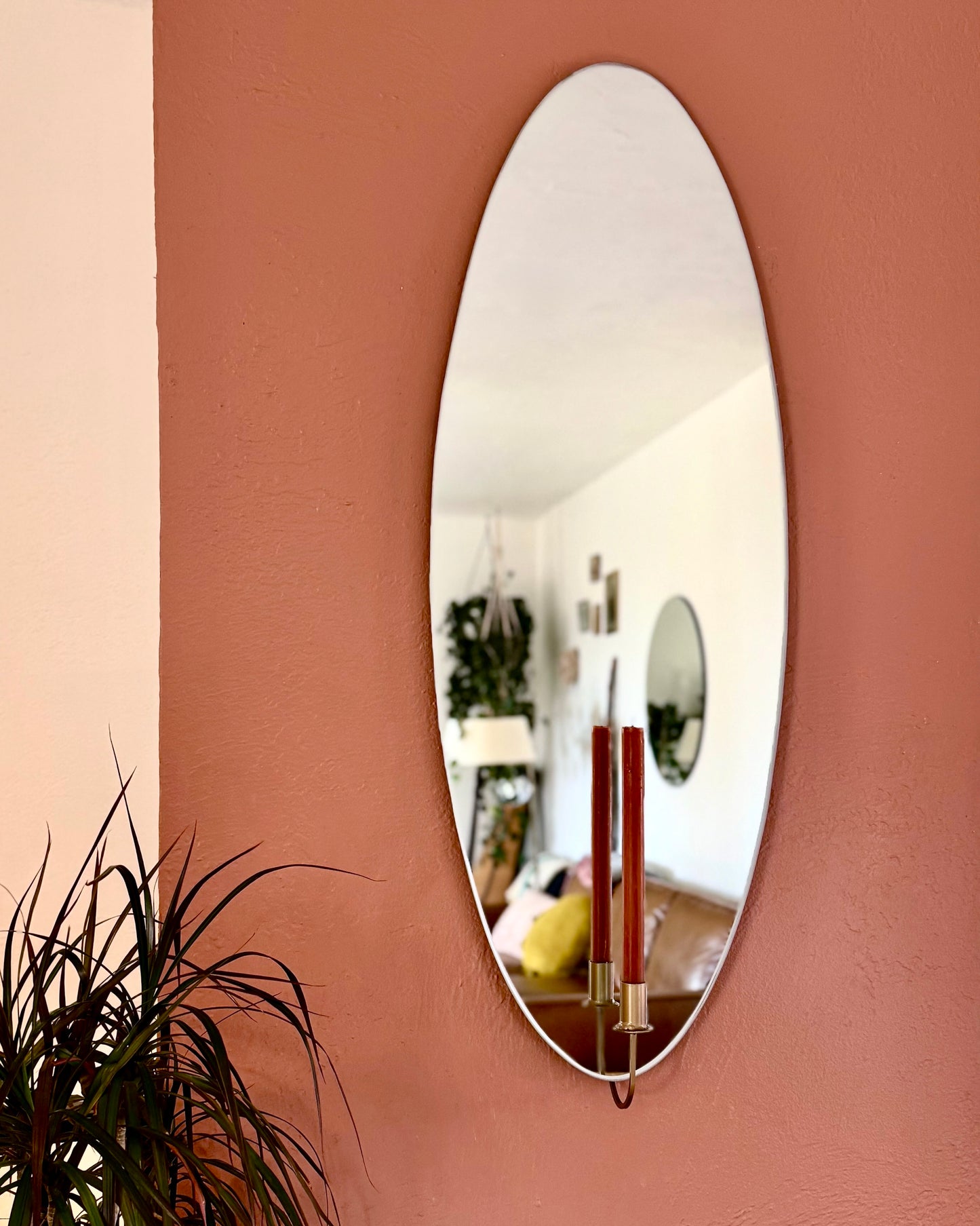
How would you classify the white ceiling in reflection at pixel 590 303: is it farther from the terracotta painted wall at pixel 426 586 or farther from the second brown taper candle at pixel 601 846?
the second brown taper candle at pixel 601 846

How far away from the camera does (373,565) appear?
114 centimetres

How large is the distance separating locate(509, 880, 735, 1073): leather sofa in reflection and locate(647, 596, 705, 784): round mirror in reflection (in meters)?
0.14

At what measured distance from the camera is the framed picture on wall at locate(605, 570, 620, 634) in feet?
3.84

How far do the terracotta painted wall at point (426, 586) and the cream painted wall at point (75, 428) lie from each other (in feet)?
0.10

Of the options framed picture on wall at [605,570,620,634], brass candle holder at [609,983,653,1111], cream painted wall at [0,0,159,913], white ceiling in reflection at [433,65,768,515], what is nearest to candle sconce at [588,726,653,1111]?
brass candle holder at [609,983,653,1111]

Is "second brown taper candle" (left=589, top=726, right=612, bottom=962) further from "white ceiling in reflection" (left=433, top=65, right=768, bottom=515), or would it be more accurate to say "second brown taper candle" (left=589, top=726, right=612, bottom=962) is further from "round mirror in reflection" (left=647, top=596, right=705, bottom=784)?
"white ceiling in reflection" (left=433, top=65, right=768, bottom=515)

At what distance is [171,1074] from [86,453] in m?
0.60

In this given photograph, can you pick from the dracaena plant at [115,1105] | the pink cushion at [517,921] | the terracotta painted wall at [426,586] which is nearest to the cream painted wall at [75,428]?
the terracotta painted wall at [426,586]

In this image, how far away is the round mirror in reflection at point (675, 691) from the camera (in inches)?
46.3

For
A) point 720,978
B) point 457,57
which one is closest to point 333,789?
point 720,978

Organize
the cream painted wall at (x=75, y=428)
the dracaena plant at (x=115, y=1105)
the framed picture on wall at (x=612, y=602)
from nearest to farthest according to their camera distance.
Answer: the dracaena plant at (x=115, y=1105)
the cream painted wall at (x=75, y=428)
the framed picture on wall at (x=612, y=602)

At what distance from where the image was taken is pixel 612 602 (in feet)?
3.86

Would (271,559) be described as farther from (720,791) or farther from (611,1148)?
(611,1148)

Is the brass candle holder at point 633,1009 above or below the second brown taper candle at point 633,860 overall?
below
